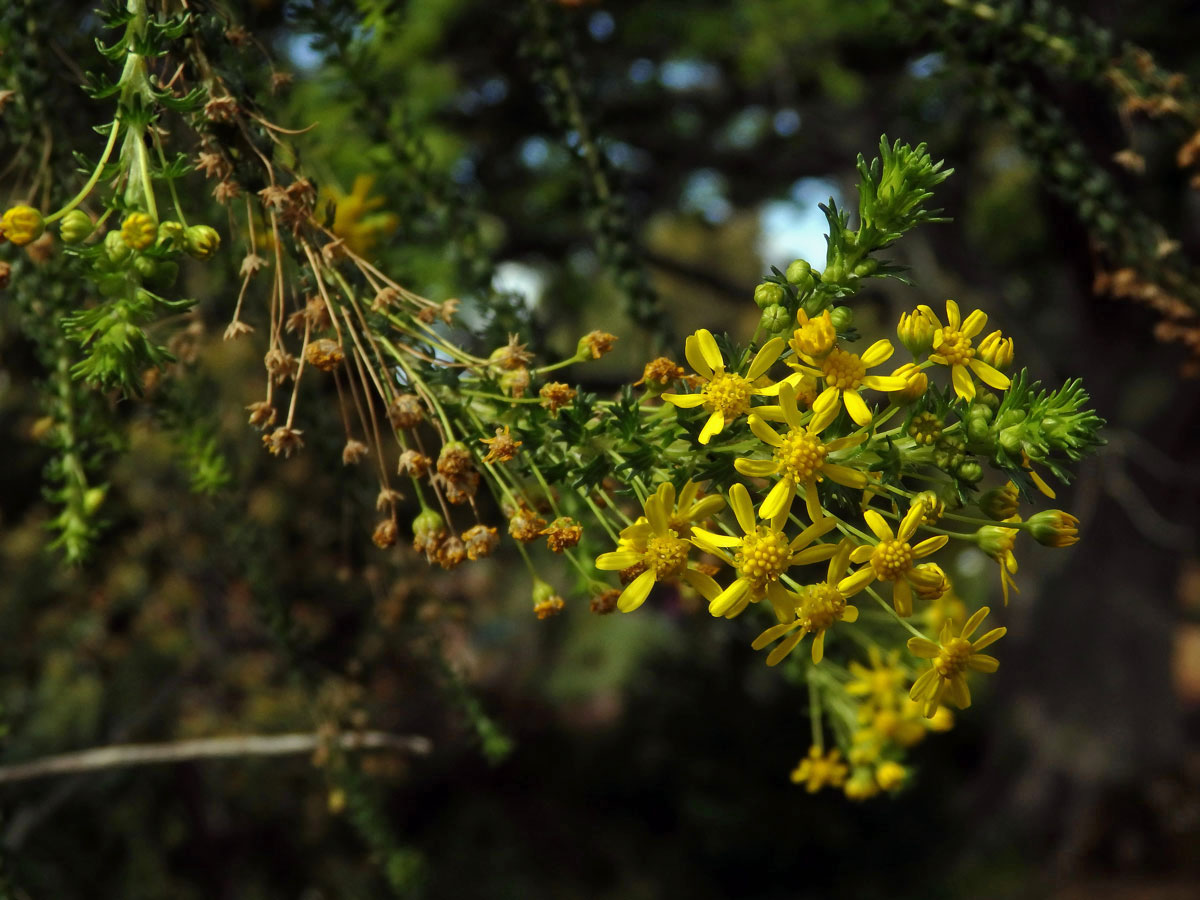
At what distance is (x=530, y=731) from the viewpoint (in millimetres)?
8117

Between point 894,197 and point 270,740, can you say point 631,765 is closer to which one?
point 270,740

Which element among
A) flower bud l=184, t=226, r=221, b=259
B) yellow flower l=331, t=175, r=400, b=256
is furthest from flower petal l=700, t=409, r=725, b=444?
yellow flower l=331, t=175, r=400, b=256

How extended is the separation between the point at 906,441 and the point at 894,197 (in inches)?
8.2

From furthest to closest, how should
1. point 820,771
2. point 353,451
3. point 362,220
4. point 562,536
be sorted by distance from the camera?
point 362,220 → point 820,771 → point 353,451 → point 562,536

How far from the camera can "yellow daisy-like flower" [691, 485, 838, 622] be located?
82 cm

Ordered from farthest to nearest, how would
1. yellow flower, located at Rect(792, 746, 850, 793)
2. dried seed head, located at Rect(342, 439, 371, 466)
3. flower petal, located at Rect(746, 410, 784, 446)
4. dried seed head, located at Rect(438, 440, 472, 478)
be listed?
yellow flower, located at Rect(792, 746, 850, 793) → dried seed head, located at Rect(342, 439, 371, 466) → dried seed head, located at Rect(438, 440, 472, 478) → flower petal, located at Rect(746, 410, 784, 446)

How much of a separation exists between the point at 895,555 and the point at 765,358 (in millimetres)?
198

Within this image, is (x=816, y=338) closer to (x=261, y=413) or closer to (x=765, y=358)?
(x=765, y=358)

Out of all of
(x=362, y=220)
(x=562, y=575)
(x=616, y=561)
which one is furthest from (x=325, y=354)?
(x=562, y=575)

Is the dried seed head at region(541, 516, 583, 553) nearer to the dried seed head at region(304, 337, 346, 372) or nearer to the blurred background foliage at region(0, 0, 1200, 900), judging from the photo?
the dried seed head at region(304, 337, 346, 372)

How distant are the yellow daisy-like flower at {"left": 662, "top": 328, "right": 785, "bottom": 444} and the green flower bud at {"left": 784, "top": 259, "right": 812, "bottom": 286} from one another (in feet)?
0.22

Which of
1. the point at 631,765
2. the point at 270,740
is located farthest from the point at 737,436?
the point at 631,765

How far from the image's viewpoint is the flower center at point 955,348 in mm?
898

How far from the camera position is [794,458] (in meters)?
0.80
